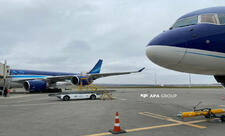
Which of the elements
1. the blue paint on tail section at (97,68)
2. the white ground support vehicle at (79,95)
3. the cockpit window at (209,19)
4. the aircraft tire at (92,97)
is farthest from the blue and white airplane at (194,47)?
the blue paint on tail section at (97,68)

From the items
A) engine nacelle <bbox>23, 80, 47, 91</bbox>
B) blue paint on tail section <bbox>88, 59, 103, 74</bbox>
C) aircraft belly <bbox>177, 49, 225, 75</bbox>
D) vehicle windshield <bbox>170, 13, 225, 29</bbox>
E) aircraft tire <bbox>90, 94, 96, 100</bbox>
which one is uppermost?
blue paint on tail section <bbox>88, 59, 103, 74</bbox>

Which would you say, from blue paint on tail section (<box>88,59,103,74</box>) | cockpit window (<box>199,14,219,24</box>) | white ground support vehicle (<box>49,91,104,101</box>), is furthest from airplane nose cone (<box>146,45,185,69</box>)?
blue paint on tail section (<box>88,59,103,74</box>)

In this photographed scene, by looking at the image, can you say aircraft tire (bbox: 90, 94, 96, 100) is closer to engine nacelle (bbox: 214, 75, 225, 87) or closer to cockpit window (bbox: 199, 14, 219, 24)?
engine nacelle (bbox: 214, 75, 225, 87)

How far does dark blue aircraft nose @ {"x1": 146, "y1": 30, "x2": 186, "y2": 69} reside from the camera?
212 inches

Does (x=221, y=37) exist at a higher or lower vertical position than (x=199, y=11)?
lower

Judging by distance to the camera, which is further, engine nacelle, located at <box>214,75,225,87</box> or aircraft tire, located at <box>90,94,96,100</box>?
aircraft tire, located at <box>90,94,96,100</box>

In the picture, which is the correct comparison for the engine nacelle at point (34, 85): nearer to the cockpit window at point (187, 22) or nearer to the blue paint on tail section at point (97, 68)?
the blue paint on tail section at point (97, 68)

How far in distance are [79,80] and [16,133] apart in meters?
18.7

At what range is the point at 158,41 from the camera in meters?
5.68

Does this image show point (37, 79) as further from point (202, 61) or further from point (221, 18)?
point (221, 18)

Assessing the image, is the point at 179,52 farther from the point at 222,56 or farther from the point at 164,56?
the point at 222,56

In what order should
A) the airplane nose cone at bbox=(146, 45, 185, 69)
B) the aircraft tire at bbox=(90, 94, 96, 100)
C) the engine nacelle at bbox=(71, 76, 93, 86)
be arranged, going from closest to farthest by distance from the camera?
the airplane nose cone at bbox=(146, 45, 185, 69)
the aircraft tire at bbox=(90, 94, 96, 100)
the engine nacelle at bbox=(71, 76, 93, 86)

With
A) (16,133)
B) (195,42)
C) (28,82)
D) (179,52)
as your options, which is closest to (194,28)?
(195,42)

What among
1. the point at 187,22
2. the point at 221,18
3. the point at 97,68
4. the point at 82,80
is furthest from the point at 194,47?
the point at 97,68
